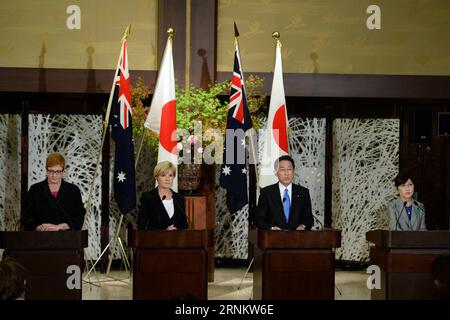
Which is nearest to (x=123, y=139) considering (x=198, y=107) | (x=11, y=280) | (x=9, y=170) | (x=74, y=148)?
(x=198, y=107)

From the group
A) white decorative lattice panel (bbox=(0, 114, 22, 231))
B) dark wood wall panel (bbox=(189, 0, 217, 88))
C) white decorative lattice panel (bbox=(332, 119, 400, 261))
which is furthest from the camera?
white decorative lattice panel (bbox=(332, 119, 400, 261))

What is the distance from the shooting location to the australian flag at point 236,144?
294 inches

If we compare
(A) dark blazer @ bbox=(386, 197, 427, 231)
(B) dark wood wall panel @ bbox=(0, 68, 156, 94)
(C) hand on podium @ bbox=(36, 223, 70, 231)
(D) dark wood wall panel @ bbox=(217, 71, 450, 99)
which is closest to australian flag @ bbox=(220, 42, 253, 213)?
(D) dark wood wall panel @ bbox=(217, 71, 450, 99)

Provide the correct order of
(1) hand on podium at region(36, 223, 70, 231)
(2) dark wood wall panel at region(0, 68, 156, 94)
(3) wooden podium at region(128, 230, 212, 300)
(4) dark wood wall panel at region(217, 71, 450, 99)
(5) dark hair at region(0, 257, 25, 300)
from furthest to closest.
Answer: (4) dark wood wall panel at region(217, 71, 450, 99) < (2) dark wood wall panel at region(0, 68, 156, 94) < (1) hand on podium at region(36, 223, 70, 231) < (3) wooden podium at region(128, 230, 212, 300) < (5) dark hair at region(0, 257, 25, 300)

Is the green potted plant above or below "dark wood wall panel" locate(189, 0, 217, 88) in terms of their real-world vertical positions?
below

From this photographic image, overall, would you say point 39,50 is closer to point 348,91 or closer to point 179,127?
point 179,127

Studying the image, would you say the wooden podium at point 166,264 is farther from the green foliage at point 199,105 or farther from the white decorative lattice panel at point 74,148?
the white decorative lattice panel at point 74,148

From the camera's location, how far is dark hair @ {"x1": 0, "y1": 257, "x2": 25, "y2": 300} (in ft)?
8.44

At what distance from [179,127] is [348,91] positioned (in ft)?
6.81

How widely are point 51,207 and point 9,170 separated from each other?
10.1 feet

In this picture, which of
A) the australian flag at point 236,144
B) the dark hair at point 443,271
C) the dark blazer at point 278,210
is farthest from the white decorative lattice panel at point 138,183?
the dark hair at point 443,271

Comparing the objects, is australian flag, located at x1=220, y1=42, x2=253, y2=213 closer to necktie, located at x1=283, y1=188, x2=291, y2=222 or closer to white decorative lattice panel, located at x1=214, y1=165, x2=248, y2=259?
white decorative lattice panel, located at x1=214, y1=165, x2=248, y2=259

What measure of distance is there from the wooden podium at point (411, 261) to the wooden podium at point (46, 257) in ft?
7.47
